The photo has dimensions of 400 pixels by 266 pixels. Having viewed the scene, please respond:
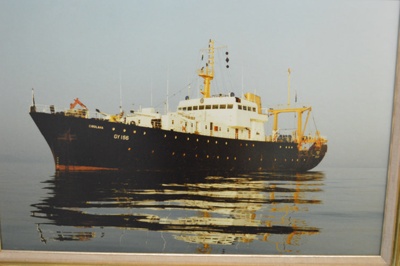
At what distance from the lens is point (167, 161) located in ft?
5.27

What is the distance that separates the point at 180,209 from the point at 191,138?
408 mm

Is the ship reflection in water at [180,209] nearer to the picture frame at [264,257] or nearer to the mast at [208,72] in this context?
the picture frame at [264,257]

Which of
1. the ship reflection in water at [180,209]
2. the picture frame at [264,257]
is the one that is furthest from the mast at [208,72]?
the picture frame at [264,257]

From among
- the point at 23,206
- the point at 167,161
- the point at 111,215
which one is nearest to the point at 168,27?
the point at 167,161

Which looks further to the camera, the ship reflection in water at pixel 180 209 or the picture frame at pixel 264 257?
the ship reflection in water at pixel 180 209

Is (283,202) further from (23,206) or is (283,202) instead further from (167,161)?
(23,206)

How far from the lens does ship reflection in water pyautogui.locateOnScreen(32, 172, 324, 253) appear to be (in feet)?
4.99

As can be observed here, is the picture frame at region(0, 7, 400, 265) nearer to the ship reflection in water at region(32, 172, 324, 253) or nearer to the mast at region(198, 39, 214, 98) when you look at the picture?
the ship reflection in water at region(32, 172, 324, 253)

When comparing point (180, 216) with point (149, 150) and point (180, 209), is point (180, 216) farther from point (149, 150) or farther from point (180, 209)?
point (149, 150)

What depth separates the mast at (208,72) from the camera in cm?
148

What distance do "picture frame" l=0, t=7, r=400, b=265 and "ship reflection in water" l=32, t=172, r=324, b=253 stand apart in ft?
Answer: 0.20

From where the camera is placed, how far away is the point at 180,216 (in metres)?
1.56

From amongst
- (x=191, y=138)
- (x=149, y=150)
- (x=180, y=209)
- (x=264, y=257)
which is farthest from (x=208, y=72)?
(x=264, y=257)

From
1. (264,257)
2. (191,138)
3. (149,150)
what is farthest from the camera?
(191,138)
